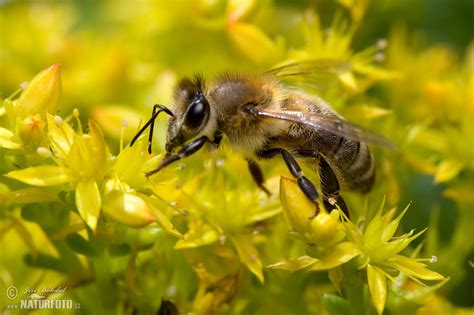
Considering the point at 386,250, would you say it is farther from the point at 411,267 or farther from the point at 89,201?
the point at 89,201

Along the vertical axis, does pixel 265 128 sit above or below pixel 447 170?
above

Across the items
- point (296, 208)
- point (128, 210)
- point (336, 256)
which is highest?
point (128, 210)

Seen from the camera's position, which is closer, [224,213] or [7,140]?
[7,140]

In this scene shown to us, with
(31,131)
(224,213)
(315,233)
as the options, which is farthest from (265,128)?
(31,131)

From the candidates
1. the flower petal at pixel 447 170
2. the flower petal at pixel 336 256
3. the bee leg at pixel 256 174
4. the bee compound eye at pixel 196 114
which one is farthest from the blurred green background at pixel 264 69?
the bee compound eye at pixel 196 114

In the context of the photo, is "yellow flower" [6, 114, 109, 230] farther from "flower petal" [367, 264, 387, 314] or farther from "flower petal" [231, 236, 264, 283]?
"flower petal" [367, 264, 387, 314]

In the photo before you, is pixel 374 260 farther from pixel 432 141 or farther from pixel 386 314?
pixel 432 141
